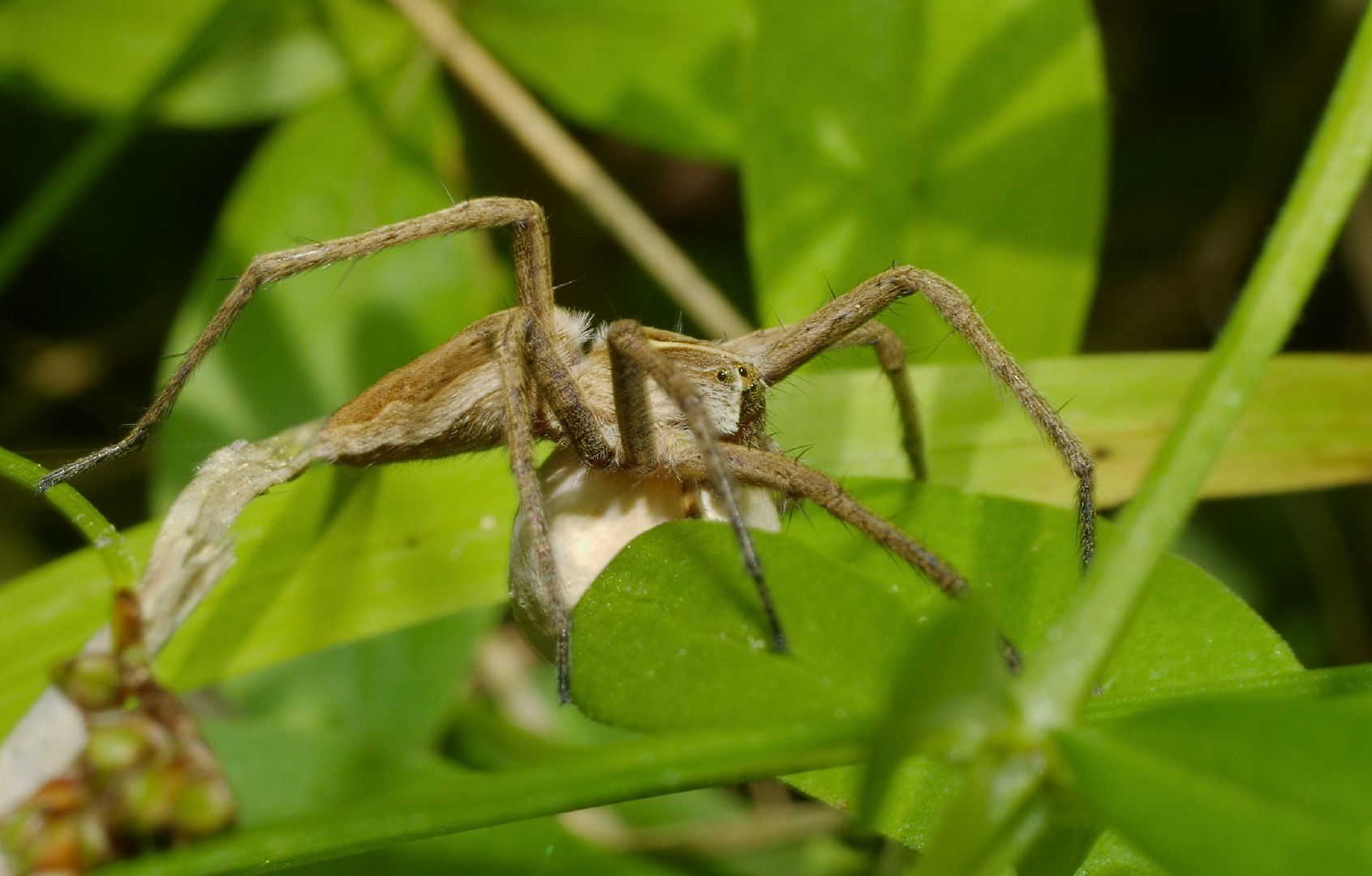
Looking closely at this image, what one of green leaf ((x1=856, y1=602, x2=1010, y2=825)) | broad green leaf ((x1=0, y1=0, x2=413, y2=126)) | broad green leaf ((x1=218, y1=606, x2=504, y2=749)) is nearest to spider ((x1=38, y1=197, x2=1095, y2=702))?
green leaf ((x1=856, y1=602, x2=1010, y2=825))

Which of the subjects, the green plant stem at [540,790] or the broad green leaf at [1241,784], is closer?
the broad green leaf at [1241,784]

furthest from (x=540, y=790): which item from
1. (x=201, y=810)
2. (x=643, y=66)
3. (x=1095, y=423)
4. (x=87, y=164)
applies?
(x=87, y=164)

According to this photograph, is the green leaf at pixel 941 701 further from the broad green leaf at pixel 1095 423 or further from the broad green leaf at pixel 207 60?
the broad green leaf at pixel 207 60

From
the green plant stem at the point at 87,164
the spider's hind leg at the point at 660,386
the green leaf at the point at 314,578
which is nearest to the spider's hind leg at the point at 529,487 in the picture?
the spider's hind leg at the point at 660,386

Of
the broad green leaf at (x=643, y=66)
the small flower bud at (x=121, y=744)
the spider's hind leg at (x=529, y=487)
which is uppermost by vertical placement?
the broad green leaf at (x=643, y=66)

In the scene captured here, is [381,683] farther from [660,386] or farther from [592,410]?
[660,386]

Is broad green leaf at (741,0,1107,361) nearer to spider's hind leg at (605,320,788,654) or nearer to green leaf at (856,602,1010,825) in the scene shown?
spider's hind leg at (605,320,788,654)

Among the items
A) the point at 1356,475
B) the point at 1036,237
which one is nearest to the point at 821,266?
the point at 1036,237
